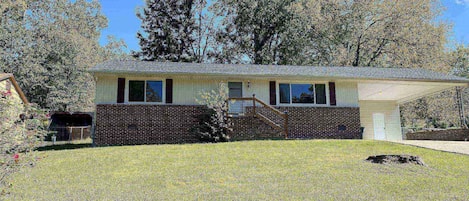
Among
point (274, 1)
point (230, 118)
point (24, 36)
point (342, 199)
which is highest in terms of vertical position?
point (274, 1)

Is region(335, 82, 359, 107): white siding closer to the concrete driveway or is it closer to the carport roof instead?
the carport roof

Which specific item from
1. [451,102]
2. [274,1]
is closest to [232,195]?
[274,1]

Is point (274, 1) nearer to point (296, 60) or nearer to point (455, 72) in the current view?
point (296, 60)

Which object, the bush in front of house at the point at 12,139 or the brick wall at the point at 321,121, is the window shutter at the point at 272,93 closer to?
the brick wall at the point at 321,121

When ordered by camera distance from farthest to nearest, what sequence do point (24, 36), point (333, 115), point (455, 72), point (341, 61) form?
point (455, 72)
point (341, 61)
point (24, 36)
point (333, 115)

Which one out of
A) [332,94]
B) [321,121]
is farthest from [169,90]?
[332,94]

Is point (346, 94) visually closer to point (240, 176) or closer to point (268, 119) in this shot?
point (268, 119)

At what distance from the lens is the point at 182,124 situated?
13977 millimetres

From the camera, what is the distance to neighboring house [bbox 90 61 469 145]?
13617 millimetres

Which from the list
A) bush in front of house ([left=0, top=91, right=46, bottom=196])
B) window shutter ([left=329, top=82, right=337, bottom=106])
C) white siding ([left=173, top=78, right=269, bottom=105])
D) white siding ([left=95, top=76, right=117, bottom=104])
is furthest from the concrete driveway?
white siding ([left=95, top=76, right=117, bottom=104])

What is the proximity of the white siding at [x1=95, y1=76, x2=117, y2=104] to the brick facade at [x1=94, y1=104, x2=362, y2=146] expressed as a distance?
32 cm

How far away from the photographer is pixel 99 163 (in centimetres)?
866

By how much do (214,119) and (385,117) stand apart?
11422 millimetres

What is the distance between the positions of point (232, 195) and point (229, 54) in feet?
78.1
